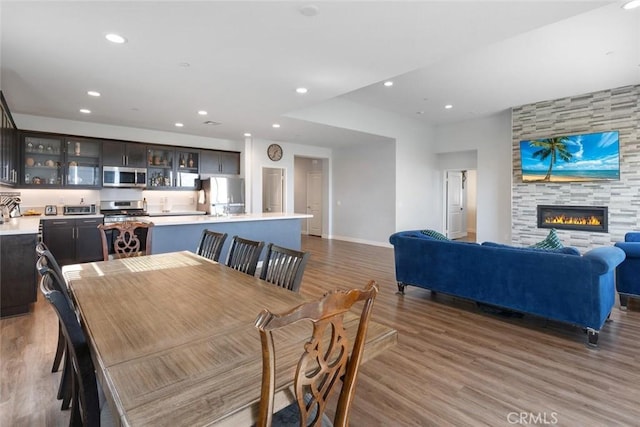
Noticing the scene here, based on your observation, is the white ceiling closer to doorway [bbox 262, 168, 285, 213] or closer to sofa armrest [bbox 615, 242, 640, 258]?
sofa armrest [bbox 615, 242, 640, 258]

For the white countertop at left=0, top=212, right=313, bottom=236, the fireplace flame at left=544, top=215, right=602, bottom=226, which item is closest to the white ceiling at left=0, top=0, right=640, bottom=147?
the white countertop at left=0, top=212, right=313, bottom=236

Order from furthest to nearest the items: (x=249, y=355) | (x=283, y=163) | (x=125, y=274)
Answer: (x=283, y=163), (x=125, y=274), (x=249, y=355)

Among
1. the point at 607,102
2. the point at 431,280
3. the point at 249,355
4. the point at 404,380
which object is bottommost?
the point at 404,380

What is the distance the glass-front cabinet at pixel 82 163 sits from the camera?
6.05 meters

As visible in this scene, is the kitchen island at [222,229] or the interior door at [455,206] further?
the interior door at [455,206]

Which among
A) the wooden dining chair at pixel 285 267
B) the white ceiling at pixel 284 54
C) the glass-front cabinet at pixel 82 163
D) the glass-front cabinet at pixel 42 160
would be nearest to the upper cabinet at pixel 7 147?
the glass-front cabinet at pixel 42 160

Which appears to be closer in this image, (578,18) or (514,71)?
(578,18)

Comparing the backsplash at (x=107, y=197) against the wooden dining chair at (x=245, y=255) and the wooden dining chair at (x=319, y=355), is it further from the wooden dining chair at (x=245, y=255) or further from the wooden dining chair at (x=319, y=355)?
the wooden dining chair at (x=319, y=355)

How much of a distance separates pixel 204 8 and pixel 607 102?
693 cm

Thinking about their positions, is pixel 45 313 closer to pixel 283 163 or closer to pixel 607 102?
pixel 283 163

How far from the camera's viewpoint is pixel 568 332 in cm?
308

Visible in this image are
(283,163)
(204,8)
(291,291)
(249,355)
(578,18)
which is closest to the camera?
(249,355)

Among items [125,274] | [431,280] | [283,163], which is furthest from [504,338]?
[283,163]

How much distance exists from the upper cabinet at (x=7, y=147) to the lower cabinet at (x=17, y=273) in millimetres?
1177
